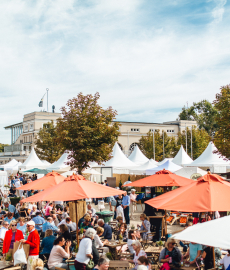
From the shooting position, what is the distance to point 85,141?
841 inches

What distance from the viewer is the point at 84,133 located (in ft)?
70.2

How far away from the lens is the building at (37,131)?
225ft

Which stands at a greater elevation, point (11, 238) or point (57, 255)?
point (11, 238)

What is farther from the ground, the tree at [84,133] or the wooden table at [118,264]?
the tree at [84,133]

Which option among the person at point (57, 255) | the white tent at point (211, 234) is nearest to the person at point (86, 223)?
the person at point (57, 255)

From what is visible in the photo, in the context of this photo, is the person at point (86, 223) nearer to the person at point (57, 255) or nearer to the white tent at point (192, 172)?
the person at point (57, 255)

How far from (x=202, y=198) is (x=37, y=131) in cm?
6440

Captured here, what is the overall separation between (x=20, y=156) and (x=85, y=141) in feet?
161

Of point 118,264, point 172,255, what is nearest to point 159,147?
point 118,264

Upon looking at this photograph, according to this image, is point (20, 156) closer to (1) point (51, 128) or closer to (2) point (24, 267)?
(1) point (51, 128)

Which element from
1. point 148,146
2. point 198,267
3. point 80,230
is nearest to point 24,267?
point 80,230

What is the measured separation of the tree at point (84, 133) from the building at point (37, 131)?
46.0 meters

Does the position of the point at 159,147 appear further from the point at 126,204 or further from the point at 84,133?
the point at 126,204

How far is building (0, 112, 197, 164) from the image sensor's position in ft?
225
